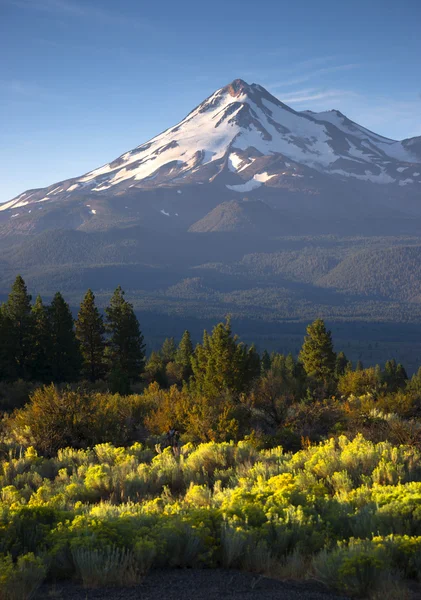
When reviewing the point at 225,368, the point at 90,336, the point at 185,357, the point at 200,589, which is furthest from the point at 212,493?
the point at 185,357

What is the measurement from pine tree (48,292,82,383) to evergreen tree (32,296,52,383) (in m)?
0.33

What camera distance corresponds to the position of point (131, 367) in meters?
42.3

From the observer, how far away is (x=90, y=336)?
134 ft

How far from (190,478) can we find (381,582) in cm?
437

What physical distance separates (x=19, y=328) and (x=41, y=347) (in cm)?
199

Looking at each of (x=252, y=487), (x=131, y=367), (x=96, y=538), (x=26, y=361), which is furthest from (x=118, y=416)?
(x=131, y=367)

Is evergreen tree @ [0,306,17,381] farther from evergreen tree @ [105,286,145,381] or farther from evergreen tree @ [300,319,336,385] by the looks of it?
evergreen tree @ [300,319,336,385]

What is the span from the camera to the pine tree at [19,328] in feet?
112

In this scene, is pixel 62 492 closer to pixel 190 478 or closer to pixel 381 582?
pixel 190 478

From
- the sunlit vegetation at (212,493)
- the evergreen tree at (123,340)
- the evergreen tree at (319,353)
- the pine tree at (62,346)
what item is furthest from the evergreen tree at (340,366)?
the sunlit vegetation at (212,493)

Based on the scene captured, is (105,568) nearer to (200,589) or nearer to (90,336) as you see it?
(200,589)

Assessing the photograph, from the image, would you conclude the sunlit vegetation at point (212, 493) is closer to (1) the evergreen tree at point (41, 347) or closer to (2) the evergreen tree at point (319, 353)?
(1) the evergreen tree at point (41, 347)

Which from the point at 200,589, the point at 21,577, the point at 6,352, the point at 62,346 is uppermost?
the point at 21,577

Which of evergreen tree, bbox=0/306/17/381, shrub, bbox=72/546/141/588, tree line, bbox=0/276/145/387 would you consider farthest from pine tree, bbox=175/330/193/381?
A: shrub, bbox=72/546/141/588
